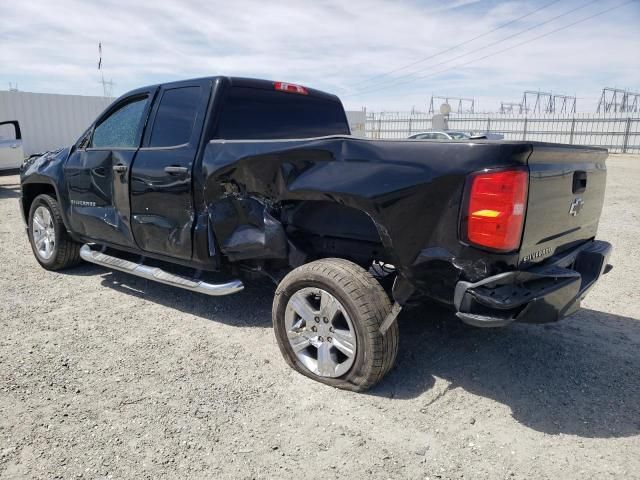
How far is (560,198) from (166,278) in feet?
9.73

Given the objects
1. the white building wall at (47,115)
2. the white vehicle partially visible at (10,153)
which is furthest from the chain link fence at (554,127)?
the white vehicle partially visible at (10,153)

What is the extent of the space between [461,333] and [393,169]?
5.80ft

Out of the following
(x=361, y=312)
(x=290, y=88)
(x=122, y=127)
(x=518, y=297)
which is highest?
(x=290, y=88)

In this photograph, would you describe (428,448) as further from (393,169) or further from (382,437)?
(393,169)

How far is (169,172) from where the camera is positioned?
380cm

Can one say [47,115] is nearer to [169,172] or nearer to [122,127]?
[122,127]

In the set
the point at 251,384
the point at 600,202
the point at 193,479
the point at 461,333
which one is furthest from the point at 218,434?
the point at 600,202

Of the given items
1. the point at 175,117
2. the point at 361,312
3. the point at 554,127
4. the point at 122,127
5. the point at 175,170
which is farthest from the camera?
the point at 554,127

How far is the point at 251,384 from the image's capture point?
3.11 m

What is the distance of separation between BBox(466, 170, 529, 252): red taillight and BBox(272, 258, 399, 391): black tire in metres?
0.70

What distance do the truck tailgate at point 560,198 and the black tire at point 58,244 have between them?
469cm

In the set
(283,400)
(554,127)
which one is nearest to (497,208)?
(283,400)

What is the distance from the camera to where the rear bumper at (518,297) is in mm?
2488

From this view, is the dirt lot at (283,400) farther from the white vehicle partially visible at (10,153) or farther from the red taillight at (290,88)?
the white vehicle partially visible at (10,153)
